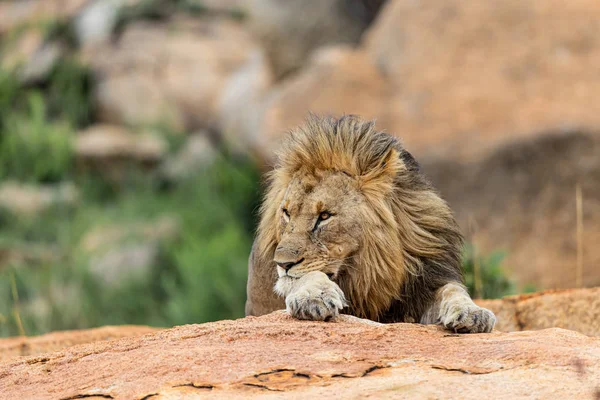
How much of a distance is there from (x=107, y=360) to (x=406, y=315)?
1.59 m

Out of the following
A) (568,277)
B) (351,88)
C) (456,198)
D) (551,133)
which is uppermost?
(351,88)

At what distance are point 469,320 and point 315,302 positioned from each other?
65 centimetres

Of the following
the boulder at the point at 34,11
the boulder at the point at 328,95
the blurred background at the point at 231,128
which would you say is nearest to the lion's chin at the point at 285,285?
the blurred background at the point at 231,128

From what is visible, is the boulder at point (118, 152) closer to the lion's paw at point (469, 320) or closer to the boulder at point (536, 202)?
the boulder at point (536, 202)

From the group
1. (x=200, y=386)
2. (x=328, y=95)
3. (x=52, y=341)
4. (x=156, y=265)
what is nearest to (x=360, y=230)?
(x=200, y=386)

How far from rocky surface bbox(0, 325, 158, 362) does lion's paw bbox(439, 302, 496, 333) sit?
1797mm

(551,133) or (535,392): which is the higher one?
(551,133)

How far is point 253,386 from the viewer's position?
2.96m

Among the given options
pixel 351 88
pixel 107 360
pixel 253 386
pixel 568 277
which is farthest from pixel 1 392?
Result: pixel 351 88

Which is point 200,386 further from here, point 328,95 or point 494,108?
point 328,95

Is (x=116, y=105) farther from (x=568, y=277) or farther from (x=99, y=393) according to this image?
(x=99, y=393)

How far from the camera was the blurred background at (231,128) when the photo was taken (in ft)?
33.7

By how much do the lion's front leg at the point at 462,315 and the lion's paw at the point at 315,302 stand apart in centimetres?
46

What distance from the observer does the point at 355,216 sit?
425 cm
